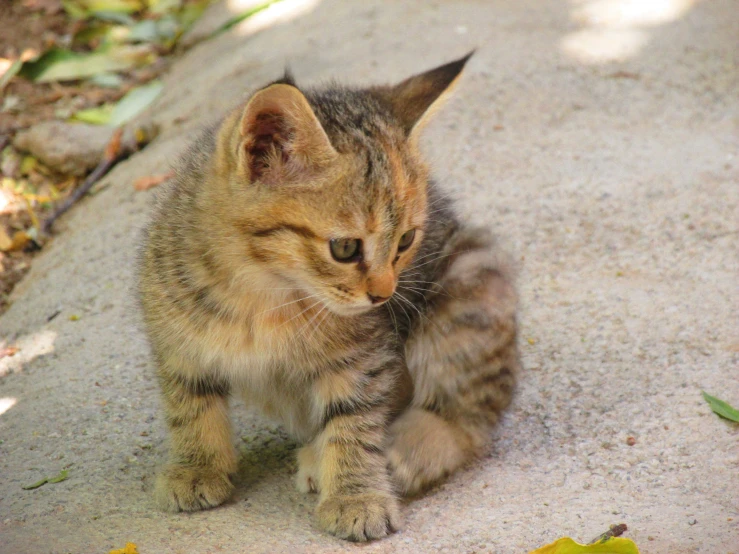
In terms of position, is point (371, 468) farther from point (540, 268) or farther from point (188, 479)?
point (540, 268)

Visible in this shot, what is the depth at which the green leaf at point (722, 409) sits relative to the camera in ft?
11.4

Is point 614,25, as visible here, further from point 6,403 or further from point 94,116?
point 6,403

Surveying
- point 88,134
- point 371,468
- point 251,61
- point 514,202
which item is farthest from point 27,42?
point 371,468

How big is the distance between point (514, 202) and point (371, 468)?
2.28m

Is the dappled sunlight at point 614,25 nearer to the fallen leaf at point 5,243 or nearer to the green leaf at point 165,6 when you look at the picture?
the green leaf at point 165,6

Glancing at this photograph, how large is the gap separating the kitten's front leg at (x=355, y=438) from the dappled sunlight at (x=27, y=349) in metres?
1.78

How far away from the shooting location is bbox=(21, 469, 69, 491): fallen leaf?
3244 mm

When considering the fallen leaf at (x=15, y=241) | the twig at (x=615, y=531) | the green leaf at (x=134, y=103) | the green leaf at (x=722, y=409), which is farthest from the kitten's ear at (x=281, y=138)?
the green leaf at (x=134, y=103)

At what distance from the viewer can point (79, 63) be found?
24.2 feet

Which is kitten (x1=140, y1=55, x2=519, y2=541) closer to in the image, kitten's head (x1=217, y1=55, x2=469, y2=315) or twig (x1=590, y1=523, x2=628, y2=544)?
kitten's head (x1=217, y1=55, x2=469, y2=315)

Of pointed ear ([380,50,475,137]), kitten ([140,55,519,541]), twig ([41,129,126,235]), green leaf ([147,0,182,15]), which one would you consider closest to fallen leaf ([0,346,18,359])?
kitten ([140,55,519,541])

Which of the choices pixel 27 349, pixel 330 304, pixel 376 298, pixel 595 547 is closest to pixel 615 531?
pixel 595 547

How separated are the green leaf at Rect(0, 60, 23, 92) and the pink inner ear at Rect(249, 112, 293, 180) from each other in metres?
5.13

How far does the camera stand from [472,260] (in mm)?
3639
